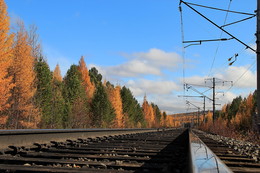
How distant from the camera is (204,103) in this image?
6688cm

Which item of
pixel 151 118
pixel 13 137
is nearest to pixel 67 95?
pixel 13 137

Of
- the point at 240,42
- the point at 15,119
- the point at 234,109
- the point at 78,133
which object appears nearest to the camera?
the point at 78,133

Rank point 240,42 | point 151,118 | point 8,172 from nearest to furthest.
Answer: point 8,172 → point 240,42 → point 151,118

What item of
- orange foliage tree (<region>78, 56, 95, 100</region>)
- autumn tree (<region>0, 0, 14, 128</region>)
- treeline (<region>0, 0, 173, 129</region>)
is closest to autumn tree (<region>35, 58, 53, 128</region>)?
treeline (<region>0, 0, 173, 129</region>)

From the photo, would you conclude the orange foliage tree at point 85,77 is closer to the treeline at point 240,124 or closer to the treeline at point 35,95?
the treeline at point 35,95

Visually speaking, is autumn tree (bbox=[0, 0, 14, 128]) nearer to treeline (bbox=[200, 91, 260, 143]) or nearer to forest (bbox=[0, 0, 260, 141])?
forest (bbox=[0, 0, 260, 141])

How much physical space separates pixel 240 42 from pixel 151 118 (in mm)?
103856

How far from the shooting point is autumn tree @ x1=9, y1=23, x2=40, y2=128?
29.0 metres

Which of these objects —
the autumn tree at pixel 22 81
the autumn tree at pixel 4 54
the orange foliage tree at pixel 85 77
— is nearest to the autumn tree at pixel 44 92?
the autumn tree at pixel 22 81

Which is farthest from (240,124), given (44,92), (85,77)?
(44,92)

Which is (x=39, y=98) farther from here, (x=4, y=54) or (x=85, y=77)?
(x=85, y=77)

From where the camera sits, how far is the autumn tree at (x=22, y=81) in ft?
95.1

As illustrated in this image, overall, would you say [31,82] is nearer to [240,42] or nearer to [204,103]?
[240,42]

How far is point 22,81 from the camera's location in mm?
29172
